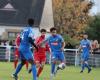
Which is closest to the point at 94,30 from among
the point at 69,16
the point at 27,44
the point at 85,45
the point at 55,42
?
the point at 69,16

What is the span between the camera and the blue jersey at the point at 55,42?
2361 cm

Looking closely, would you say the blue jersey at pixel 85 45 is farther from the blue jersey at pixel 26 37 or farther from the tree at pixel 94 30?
the tree at pixel 94 30

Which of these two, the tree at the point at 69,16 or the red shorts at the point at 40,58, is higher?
the tree at the point at 69,16

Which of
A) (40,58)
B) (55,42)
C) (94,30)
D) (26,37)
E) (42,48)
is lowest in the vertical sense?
(40,58)

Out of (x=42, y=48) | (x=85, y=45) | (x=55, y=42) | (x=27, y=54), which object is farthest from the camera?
(x=85, y=45)

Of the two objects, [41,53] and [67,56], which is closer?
[41,53]

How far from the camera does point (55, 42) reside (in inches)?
935

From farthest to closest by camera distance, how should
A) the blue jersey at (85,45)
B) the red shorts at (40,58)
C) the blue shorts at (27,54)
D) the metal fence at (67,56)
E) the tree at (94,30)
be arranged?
the tree at (94,30) → the metal fence at (67,56) → the blue jersey at (85,45) → the red shorts at (40,58) → the blue shorts at (27,54)

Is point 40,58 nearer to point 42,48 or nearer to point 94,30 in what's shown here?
point 42,48

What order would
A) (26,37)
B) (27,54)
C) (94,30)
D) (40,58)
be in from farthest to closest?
(94,30) → (40,58) → (27,54) → (26,37)

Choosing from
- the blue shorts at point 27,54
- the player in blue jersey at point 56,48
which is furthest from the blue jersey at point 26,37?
the player in blue jersey at point 56,48

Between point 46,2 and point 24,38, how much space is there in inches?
2127

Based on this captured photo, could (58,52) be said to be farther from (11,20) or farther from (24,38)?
(11,20)

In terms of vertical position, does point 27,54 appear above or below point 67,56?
above
